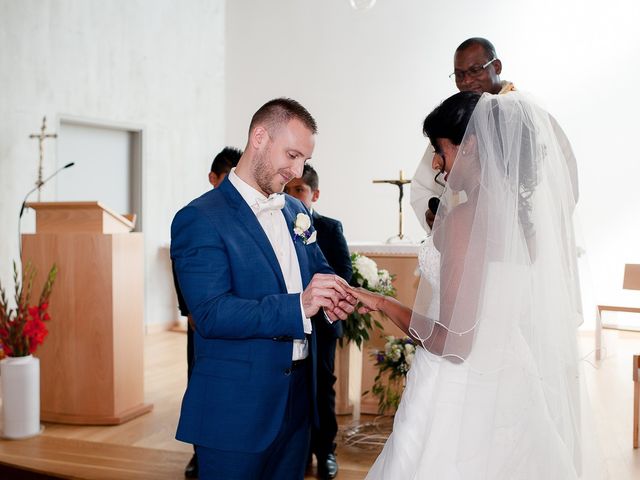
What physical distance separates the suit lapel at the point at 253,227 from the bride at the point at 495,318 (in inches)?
17.1

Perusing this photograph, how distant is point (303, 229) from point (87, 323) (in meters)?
2.95

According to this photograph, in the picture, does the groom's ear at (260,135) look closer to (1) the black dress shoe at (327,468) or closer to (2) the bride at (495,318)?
(2) the bride at (495,318)

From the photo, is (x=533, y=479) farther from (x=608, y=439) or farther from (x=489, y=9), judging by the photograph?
(x=489, y=9)

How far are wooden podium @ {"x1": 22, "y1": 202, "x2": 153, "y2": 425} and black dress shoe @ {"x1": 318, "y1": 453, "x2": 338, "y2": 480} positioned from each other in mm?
1679

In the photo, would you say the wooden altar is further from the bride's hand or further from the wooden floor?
the bride's hand

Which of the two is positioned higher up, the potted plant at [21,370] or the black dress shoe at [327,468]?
the potted plant at [21,370]

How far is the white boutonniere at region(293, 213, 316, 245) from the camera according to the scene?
2217 millimetres

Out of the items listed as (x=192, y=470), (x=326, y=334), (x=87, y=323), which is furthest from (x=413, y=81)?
(x=192, y=470)

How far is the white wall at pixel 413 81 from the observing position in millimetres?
7695

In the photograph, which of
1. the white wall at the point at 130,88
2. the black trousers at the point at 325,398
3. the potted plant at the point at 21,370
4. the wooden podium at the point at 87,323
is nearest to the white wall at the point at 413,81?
the white wall at the point at 130,88

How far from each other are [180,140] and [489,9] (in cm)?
407

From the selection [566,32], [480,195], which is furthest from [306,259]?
[566,32]

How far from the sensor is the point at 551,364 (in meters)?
1.97

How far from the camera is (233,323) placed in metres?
1.91
